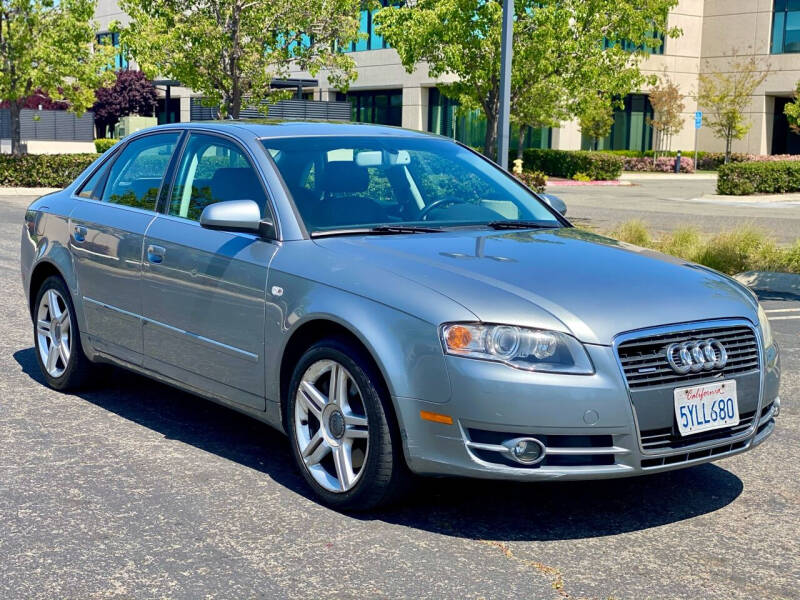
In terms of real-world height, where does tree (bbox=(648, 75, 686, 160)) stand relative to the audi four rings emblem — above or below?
above

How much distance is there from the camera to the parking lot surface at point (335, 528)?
13.1 ft

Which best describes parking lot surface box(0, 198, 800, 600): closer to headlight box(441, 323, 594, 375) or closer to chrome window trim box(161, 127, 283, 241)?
headlight box(441, 323, 594, 375)

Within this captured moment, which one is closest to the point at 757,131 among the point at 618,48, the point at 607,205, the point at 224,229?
the point at 607,205

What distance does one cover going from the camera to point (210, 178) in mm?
5879

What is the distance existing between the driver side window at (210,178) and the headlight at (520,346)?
5.33ft

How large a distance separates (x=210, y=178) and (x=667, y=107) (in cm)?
5204

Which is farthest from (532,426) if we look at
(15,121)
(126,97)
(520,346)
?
(126,97)

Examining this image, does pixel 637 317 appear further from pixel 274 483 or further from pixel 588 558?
pixel 274 483

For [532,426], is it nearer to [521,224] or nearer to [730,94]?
[521,224]

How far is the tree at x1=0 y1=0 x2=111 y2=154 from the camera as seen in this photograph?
98.4 feet

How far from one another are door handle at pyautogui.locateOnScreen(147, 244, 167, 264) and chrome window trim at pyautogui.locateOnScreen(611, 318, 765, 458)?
2.58 meters

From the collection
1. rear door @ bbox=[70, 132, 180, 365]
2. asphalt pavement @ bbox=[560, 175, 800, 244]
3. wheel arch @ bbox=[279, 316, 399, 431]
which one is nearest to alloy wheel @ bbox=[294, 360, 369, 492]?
wheel arch @ bbox=[279, 316, 399, 431]

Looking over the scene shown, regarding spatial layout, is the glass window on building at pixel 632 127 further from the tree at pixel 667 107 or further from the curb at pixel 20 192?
the curb at pixel 20 192

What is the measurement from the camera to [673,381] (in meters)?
4.36
